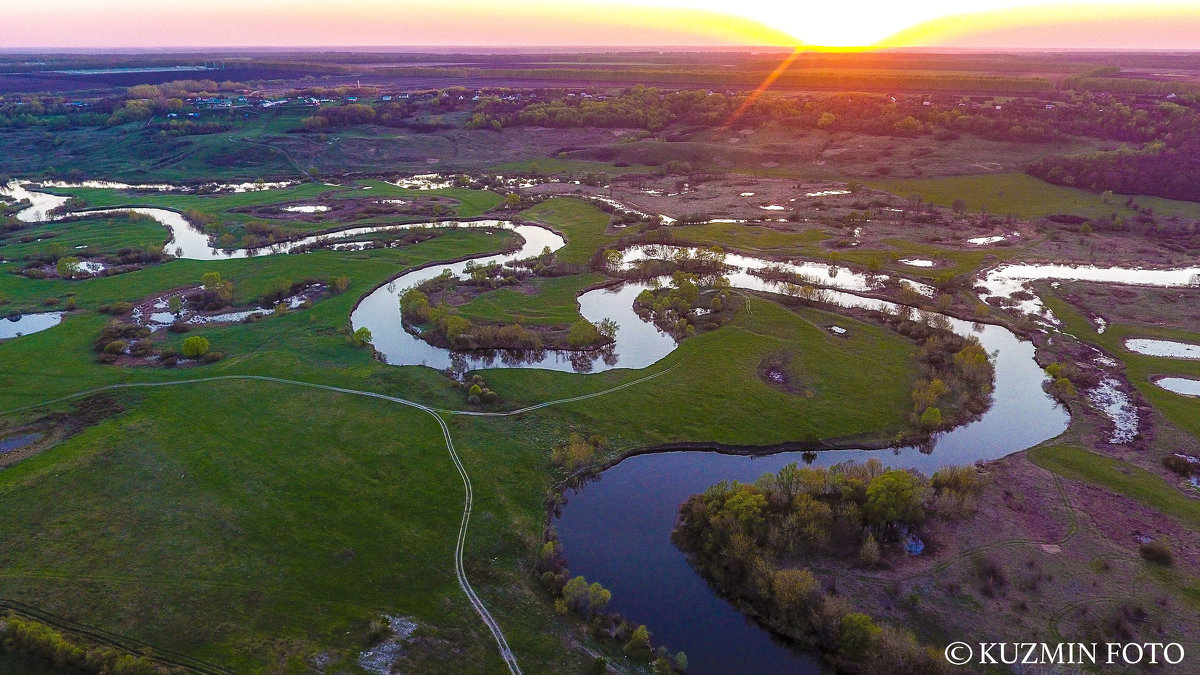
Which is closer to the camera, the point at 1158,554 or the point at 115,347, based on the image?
the point at 1158,554

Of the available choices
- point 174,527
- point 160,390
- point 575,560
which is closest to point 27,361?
point 160,390

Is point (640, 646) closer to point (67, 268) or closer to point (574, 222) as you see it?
point (574, 222)

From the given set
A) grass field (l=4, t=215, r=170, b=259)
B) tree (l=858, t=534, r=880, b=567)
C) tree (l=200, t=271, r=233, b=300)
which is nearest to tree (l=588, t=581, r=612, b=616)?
tree (l=858, t=534, r=880, b=567)

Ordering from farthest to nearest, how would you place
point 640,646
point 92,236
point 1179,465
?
point 92,236, point 1179,465, point 640,646

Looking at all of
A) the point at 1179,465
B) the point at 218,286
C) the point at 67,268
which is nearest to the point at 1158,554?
the point at 1179,465

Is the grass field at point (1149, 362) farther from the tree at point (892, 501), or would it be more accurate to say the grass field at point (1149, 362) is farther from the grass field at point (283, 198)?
the grass field at point (283, 198)

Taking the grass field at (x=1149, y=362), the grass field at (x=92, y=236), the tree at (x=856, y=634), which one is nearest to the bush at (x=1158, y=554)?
the grass field at (x=1149, y=362)
